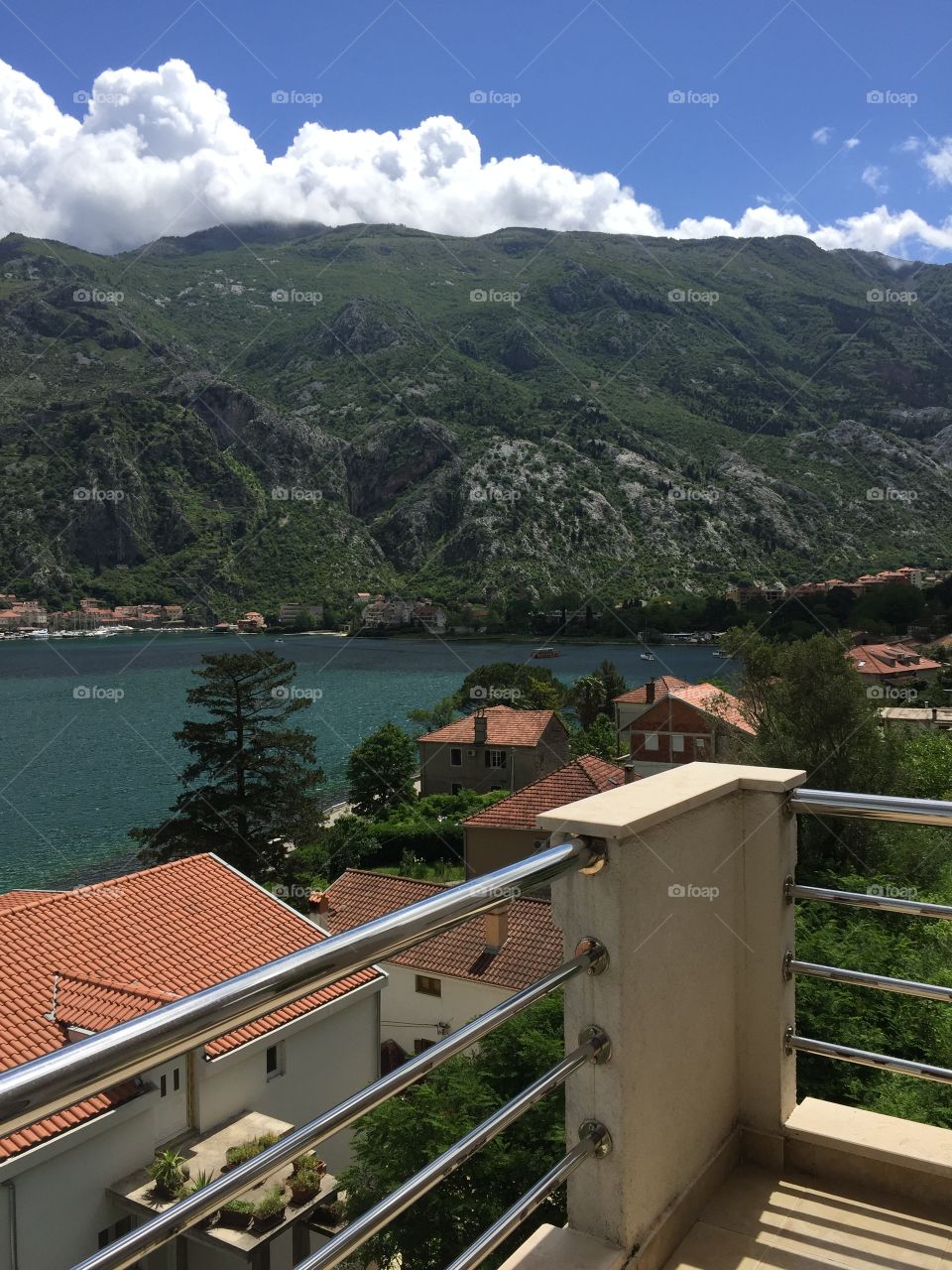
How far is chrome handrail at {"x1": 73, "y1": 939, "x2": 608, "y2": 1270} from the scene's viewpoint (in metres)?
0.92

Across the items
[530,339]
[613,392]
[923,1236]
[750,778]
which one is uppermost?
[530,339]

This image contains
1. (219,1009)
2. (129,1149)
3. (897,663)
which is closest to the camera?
(219,1009)

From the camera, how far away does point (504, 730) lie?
1533 inches

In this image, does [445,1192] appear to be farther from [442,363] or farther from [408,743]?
[442,363]

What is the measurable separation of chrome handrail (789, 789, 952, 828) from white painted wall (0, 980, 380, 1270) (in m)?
7.89

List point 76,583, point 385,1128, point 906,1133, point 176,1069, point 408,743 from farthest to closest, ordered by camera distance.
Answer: point 76,583, point 408,743, point 176,1069, point 385,1128, point 906,1133

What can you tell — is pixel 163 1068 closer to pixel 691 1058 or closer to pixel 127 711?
pixel 691 1058


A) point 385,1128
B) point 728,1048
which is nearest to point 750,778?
point 728,1048

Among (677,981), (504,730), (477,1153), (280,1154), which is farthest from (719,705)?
(280,1154)

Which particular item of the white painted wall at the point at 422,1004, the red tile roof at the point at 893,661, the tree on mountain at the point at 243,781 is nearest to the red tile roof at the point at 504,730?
the tree on mountain at the point at 243,781

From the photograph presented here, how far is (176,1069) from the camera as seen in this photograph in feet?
33.1

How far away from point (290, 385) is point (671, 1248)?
14217 cm

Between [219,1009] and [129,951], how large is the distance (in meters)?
12.9

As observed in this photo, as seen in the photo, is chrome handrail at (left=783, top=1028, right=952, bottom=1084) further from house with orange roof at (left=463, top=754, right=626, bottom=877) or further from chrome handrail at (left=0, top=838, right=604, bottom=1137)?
house with orange roof at (left=463, top=754, right=626, bottom=877)
